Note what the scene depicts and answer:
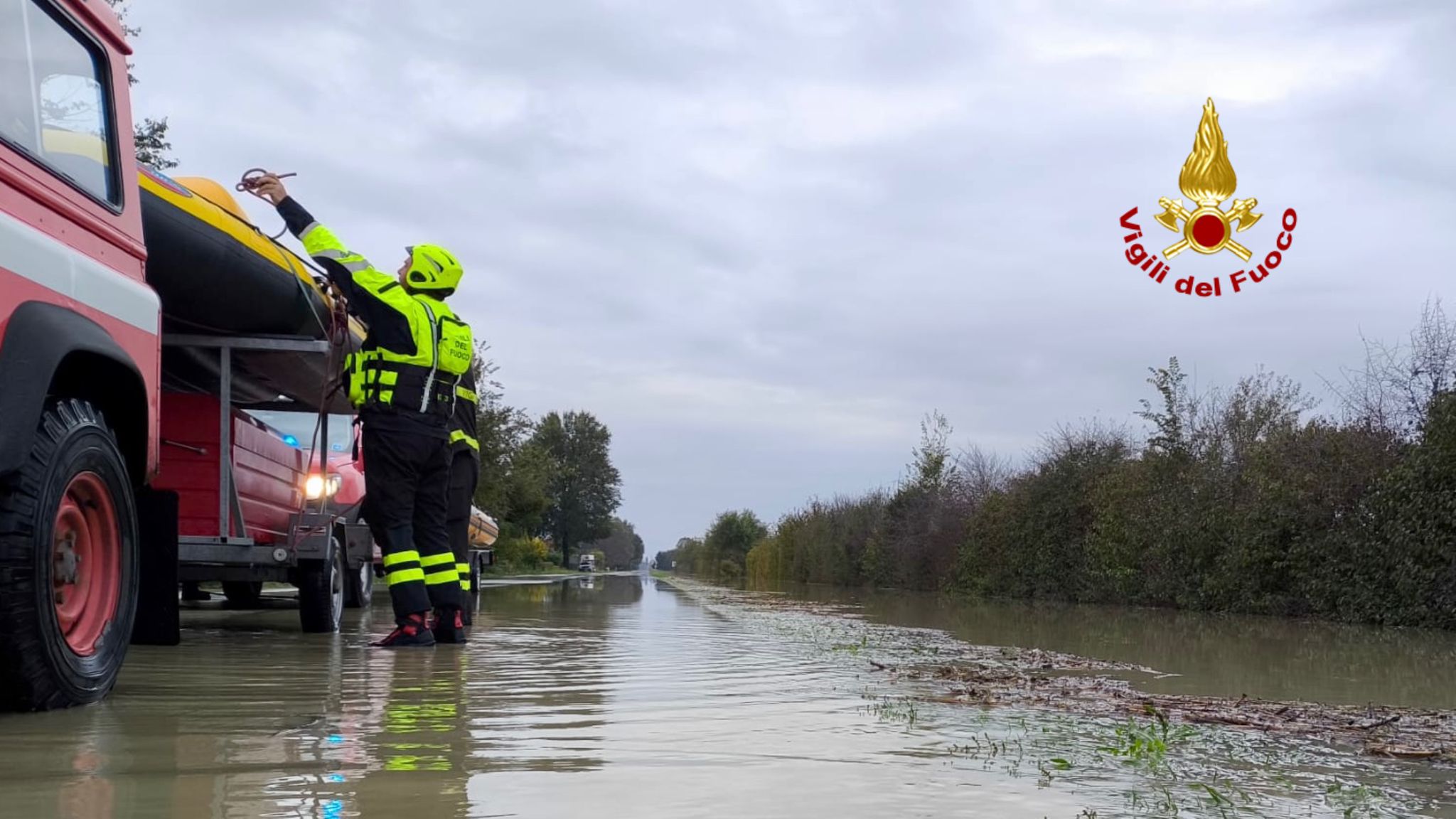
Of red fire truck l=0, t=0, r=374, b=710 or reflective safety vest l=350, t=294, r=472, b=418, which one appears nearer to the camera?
red fire truck l=0, t=0, r=374, b=710

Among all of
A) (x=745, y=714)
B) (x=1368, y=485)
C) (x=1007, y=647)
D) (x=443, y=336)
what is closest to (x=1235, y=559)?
(x=1368, y=485)

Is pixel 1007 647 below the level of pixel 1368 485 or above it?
below

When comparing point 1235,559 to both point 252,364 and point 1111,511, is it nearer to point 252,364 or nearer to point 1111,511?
point 1111,511

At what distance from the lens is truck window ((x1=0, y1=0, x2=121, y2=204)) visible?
4273 millimetres

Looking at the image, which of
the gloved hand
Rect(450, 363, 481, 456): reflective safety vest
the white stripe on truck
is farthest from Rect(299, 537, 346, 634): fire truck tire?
the white stripe on truck

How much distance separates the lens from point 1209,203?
16.2 meters

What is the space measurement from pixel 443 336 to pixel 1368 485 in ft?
45.0

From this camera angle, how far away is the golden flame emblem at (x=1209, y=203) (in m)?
15.7

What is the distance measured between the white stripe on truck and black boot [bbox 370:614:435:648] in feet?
9.63

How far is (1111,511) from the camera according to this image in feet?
76.5

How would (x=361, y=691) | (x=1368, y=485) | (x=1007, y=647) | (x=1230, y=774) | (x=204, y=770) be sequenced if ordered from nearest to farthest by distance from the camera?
1. (x=204, y=770)
2. (x=1230, y=774)
3. (x=361, y=691)
4. (x=1007, y=647)
5. (x=1368, y=485)

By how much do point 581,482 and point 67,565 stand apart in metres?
105

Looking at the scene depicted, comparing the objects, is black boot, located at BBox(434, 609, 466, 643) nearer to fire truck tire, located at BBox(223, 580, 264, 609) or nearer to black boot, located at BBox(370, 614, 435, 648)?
black boot, located at BBox(370, 614, 435, 648)

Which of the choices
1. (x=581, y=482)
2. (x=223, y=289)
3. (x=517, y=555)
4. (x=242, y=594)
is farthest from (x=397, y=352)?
(x=581, y=482)
